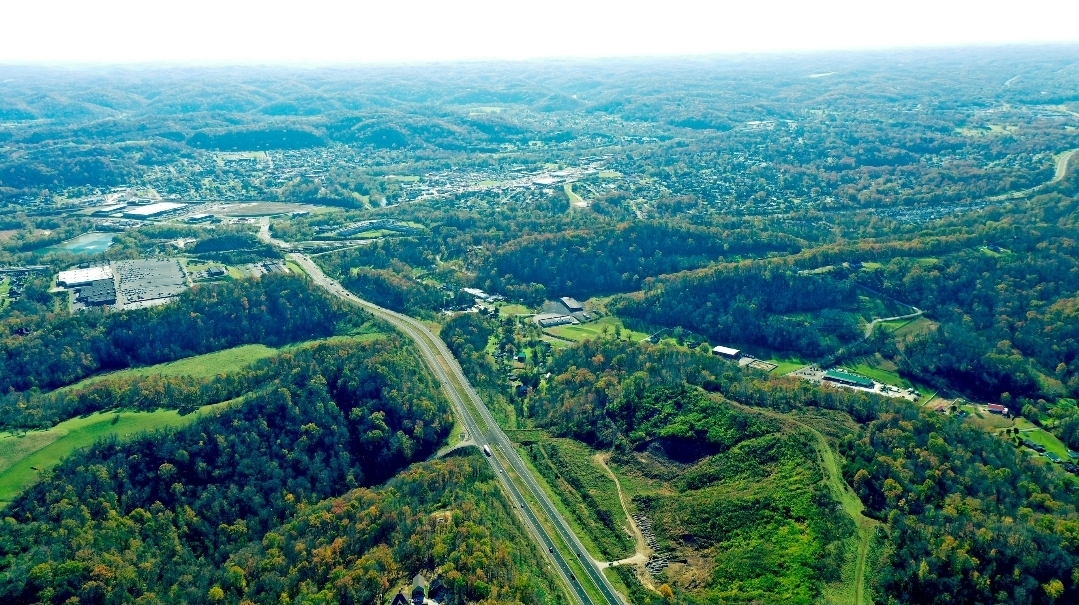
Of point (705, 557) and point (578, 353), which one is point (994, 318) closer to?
point (578, 353)

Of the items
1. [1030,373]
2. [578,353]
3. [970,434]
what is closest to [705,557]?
[970,434]

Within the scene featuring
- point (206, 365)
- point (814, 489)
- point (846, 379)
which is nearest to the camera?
point (814, 489)

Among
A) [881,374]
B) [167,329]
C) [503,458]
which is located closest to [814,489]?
[503,458]

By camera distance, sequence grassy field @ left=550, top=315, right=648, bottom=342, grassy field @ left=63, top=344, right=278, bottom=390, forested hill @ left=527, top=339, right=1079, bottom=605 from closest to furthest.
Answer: forested hill @ left=527, top=339, right=1079, bottom=605 → grassy field @ left=63, top=344, right=278, bottom=390 → grassy field @ left=550, top=315, right=648, bottom=342

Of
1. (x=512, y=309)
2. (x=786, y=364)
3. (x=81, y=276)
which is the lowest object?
(x=786, y=364)

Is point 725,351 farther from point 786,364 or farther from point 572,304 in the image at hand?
point 572,304

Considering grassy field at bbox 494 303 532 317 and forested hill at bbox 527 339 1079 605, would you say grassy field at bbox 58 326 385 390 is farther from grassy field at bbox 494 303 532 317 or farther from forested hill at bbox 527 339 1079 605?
forested hill at bbox 527 339 1079 605

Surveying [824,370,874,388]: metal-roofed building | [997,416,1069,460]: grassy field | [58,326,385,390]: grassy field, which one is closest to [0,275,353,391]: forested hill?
[58,326,385,390]: grassy field

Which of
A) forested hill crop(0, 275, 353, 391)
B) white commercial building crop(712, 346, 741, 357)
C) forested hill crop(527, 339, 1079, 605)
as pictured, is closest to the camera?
forested hill crop(527, 339, 1079, 605)
